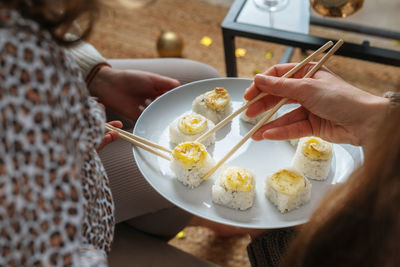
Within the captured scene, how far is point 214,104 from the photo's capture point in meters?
0.90

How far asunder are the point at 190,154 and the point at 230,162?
0.12 metres

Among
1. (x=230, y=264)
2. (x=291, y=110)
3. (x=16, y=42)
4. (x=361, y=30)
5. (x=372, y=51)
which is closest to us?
(x=16, y=42)

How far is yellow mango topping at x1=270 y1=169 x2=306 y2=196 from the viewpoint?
28.8 inches

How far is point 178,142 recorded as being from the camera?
874mm

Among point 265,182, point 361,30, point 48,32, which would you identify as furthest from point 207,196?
point 361,30

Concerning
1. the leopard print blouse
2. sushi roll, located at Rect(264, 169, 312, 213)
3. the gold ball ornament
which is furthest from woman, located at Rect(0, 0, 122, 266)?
the gold ball ornament

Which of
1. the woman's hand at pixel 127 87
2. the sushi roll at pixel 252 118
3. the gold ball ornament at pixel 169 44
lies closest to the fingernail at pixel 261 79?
the sushi roll at pixel 252 118

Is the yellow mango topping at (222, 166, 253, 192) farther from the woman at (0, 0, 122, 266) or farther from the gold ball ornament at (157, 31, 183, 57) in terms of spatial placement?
the gold ball ornament at (157, 31, 183, 57)

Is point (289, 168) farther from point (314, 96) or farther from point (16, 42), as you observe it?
point (16, 42)

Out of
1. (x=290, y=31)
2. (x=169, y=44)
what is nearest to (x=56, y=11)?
(x=290, y=31)

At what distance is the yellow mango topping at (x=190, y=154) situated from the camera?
76cm

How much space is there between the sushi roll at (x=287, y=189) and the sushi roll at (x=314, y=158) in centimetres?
3

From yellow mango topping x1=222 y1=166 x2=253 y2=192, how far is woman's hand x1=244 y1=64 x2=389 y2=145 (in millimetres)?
107

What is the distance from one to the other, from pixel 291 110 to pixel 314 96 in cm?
13
